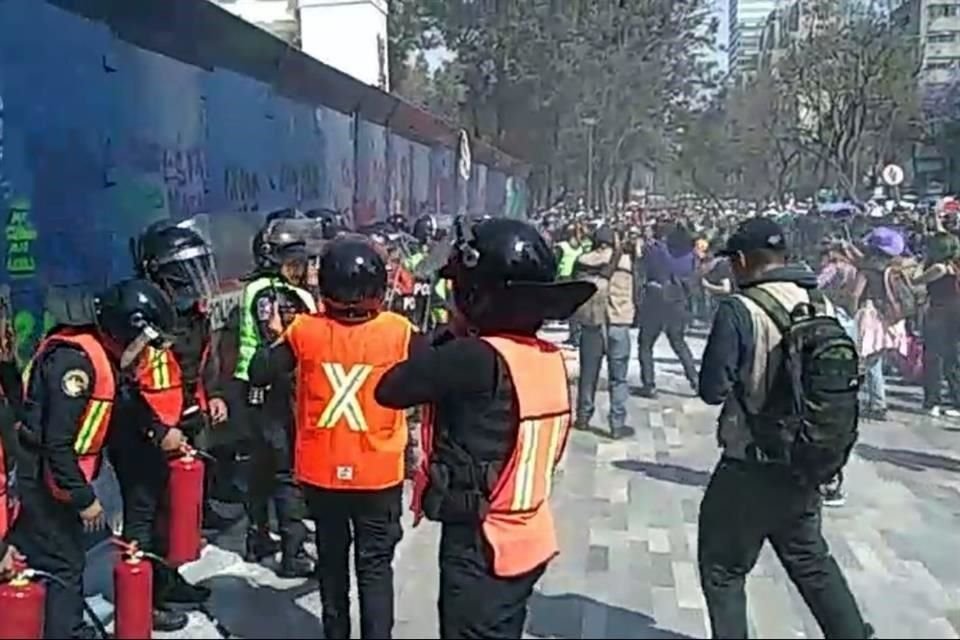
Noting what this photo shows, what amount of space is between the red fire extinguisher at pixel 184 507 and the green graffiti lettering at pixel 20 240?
130 centimetres

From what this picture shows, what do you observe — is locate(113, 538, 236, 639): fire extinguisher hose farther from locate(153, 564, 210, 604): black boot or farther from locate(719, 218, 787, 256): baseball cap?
locate(719, 218, 787, 256): baseball cap

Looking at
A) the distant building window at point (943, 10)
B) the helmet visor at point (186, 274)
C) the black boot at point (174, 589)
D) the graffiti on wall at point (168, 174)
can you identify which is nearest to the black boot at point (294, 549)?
the black boot at point (174, 589)

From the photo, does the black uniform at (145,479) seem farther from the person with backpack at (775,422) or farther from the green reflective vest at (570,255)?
the green reflective vest at (570,255)

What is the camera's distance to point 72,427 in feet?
15.6

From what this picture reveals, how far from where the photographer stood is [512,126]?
29.1 metres

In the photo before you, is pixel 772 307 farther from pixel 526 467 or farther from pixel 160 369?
pixel 160 369

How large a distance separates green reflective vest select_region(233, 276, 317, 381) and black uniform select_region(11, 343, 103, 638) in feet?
6.01

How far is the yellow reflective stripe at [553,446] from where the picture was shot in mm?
3807

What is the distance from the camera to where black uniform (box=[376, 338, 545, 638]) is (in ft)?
12.1

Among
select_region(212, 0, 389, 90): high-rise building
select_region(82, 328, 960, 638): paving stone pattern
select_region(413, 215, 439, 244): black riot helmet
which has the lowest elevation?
select_region(82, 328, 960, 638): paving stone pattern

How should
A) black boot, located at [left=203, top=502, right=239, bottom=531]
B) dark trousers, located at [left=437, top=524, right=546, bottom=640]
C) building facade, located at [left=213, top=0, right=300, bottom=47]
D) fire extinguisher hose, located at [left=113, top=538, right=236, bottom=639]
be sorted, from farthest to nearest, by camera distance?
building facade, located at [left=213, top=0, right=300, bottom=47] < black boot, located at [left=203, top=502, right=239, bottom=531] < fire extinguisher hose, located at [left=113, top=538, right=236, bottom=639] < dark trousers, located at [left=437, top=524, right=546, bottom=640]

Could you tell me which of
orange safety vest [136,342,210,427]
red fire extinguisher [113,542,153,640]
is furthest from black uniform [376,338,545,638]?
orange safety vest [136,342,210,427]

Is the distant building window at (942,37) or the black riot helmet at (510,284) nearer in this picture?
the black riot helmet at (510,284)

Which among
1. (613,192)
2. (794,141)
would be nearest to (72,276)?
(613,192)
